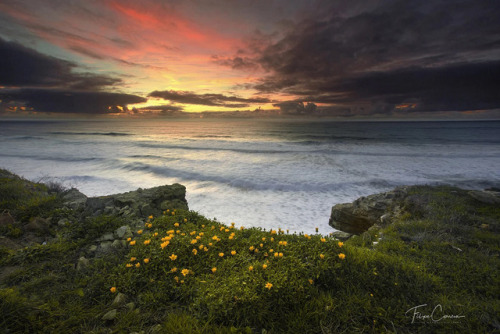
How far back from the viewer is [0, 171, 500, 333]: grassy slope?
9.50ft

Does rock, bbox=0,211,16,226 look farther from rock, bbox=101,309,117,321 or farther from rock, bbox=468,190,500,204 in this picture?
rock, bbox=468,190,500,204

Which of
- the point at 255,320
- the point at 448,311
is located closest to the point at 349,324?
the point at 255,320

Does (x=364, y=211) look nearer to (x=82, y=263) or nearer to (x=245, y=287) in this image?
(x=245, y=287)

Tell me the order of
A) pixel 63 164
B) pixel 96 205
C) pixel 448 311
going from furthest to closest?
pixel 63 164
pixel 96 205
pixel 448 311

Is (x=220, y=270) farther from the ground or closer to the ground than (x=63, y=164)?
farther from the ground

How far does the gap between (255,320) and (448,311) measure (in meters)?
2.67

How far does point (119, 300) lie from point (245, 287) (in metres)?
1.72

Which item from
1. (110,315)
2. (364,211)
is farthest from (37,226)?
(364,211)

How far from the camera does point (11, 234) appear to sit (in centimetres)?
495

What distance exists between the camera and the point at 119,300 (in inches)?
125

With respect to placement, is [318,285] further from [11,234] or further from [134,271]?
[11,234]
